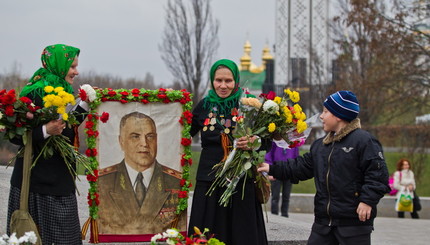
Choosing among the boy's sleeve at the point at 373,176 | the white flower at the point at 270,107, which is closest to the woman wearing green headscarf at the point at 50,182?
the white flower at the point at 270,107

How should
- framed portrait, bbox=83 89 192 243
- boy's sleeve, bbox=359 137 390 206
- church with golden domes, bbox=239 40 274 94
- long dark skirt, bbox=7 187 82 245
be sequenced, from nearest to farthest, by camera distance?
boy's sleeve, bbox=359 137 390 206, long dark skirt, bbox=7 187 82 245, framed portrait, bbox=83 89 192 243, church with golden domes, bbox=239 40 274 94

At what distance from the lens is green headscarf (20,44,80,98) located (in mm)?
5590

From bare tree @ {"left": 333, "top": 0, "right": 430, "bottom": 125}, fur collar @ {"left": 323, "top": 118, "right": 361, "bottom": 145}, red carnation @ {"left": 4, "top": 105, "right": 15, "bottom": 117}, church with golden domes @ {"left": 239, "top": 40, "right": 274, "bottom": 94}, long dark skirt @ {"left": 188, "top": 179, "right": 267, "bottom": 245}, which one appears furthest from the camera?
church with golden domes @ {"left": 239, "top": 40, "right": 274, "bottom": 94}

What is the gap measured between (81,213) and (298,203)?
27.7ft

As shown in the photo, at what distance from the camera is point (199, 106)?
265 inches

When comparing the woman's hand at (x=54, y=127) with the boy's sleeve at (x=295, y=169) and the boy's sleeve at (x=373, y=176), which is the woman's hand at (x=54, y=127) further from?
the boy's sleeve at (x=373, y=176)


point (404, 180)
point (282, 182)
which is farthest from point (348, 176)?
point (404, 180)

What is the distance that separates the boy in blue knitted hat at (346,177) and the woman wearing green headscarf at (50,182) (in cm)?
188

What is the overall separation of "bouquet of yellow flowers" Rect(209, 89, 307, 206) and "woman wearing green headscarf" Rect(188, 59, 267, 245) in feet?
0.66

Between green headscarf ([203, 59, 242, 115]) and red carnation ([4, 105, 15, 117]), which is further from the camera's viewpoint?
green headscarf ([203, 59, 242, 115])

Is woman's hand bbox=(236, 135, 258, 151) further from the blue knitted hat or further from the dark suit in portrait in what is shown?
the dark suit in portrait

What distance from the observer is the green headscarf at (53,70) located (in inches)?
220

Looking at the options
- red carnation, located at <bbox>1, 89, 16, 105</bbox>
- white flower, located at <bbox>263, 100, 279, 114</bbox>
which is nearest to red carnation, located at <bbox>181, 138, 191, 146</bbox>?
white flower, located at <bbox>263, 100, 279, 114</bbox>

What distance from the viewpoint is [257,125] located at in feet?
20.4
